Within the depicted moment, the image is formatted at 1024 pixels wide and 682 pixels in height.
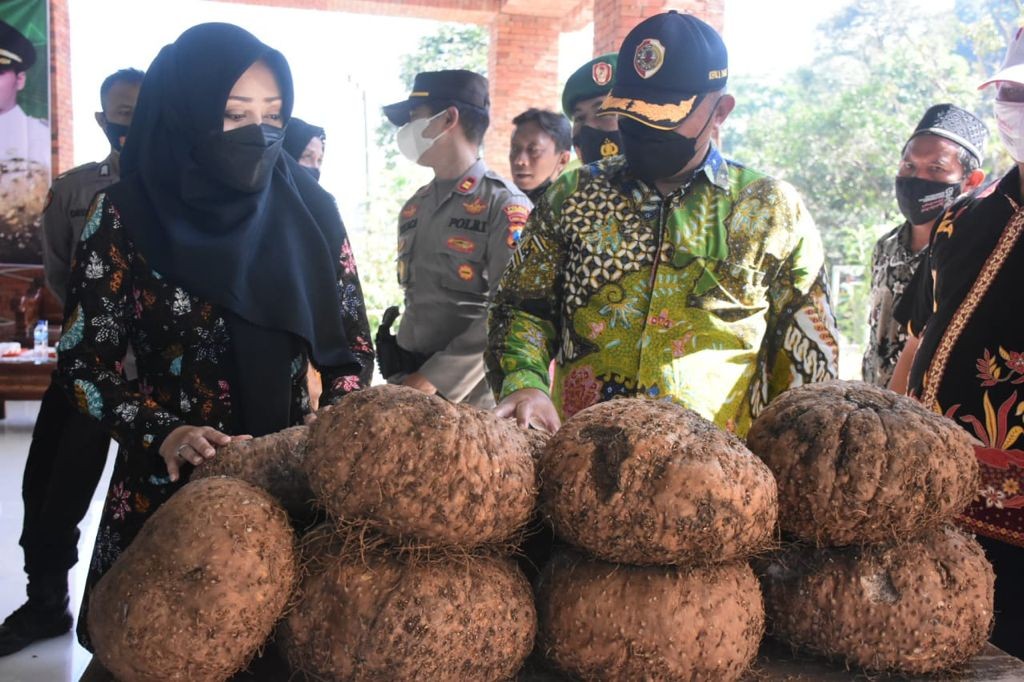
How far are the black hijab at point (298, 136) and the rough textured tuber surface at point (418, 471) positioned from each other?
443 centimetres

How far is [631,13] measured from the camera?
321 inches

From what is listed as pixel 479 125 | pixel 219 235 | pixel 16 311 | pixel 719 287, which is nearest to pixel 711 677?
pixel 719 287

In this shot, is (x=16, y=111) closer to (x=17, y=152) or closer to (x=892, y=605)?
(x=17, y=152)

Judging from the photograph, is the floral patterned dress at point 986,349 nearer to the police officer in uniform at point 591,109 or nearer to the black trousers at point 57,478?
the police officer in uniform at point 591,109

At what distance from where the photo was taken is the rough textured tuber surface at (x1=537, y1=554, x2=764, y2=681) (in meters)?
1.20

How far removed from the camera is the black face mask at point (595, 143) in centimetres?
349

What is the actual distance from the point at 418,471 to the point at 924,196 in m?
3.39

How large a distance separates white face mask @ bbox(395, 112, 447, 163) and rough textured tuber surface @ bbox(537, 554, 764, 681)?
2845 mm

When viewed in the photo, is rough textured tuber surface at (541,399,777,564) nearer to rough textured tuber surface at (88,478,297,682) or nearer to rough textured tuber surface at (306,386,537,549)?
rough textured tuber surface at (306,386,537,549)

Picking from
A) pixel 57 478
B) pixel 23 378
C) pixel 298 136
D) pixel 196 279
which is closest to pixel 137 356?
pixel 196 279

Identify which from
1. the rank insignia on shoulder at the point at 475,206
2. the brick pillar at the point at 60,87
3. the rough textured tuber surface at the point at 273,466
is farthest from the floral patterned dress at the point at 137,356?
the brick pillar at the point at 60,87

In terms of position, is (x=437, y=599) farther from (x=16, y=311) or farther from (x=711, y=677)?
(x=16, y=311)

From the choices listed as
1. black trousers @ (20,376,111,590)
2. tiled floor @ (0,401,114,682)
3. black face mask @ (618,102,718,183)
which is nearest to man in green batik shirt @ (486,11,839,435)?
black face mask @ (618,102,718,183)

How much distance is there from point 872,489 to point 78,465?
2780 mm
